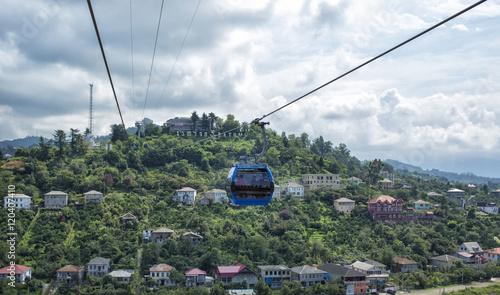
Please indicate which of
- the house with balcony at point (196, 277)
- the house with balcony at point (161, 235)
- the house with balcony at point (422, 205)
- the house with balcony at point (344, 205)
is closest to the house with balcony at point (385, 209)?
the house with balcony at point (344, 205)

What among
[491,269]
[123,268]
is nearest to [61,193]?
[123,268]

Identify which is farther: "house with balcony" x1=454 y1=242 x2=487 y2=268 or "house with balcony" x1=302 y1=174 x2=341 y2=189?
"house with balcony" x1=302 y1=174 x2=341 y2=189

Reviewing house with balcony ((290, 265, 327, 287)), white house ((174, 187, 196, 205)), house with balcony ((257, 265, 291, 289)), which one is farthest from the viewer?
white house ((174, 187, 196, 205))

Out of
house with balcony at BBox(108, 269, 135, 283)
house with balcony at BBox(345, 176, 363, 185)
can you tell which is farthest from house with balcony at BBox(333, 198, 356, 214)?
house with balcony at BBox(108, 269, 135, 283)

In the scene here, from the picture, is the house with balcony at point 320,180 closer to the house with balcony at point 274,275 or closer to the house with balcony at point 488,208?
the house with balcony at point 488,208

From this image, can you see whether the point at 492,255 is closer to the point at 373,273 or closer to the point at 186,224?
the point at 373,273

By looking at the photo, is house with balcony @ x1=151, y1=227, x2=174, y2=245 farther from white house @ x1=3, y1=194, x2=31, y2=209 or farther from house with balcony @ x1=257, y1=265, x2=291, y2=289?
white house @ x1=3, y1=194, x2=31, y2=209
